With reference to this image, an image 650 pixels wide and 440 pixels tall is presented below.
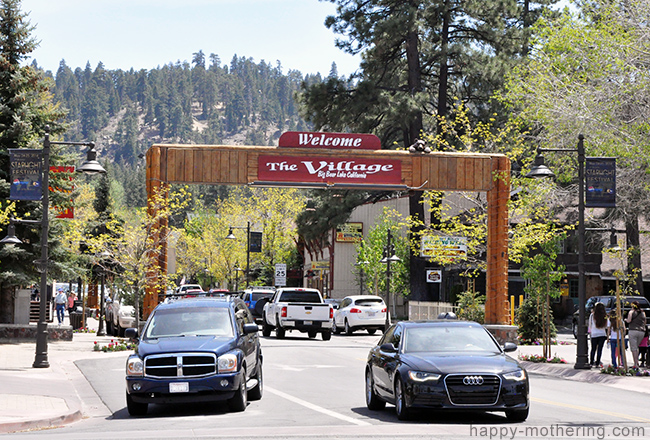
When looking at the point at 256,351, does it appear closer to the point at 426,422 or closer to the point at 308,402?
the point at 308,402

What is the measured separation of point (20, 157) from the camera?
912 inches

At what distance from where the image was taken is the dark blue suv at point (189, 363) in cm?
1353

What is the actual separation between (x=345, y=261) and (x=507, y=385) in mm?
59696

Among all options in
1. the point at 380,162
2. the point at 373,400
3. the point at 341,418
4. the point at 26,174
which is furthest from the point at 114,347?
the point at 341,418

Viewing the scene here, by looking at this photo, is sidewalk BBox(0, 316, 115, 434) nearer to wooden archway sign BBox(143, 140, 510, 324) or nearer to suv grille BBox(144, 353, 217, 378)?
suv grille BBox(144, 353, 217, 378)

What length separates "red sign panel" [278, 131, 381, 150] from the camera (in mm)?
30266

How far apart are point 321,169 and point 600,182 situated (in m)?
9.93

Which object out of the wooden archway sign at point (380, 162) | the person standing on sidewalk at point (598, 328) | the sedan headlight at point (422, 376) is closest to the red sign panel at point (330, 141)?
the wooden archway sign at point (380, 162)

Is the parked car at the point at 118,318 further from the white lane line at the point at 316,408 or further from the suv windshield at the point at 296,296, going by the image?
the white lane line at the point at 316,408

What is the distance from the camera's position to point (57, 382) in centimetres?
1911

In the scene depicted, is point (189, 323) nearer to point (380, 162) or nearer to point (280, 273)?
point (380, 162)

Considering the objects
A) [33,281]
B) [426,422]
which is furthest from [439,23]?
[426,422]

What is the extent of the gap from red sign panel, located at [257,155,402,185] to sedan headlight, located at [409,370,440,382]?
61.4 feet

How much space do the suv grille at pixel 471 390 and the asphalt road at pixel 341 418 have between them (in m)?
0.34
